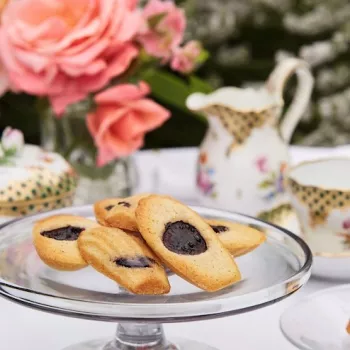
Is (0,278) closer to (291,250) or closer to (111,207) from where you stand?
(111,207)

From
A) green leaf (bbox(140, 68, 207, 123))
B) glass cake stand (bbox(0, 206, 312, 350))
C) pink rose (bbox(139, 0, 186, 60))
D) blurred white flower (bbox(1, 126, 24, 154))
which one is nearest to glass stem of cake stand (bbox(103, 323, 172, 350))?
glass cake stand (bbox(0, 206, 312, 350))

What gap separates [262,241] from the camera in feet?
2.38

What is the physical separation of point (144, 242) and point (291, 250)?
0.45 ft

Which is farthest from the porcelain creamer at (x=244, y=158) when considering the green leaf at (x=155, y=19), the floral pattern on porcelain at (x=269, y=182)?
the green leaf at (x=155, y=19)

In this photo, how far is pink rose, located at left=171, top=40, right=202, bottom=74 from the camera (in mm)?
1098

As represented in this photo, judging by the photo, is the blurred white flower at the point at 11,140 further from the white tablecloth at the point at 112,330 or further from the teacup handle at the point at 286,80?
the teacup handle at the point at 286,80

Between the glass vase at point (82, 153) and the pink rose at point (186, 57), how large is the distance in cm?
13

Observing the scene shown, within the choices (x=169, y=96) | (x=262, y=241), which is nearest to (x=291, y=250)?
(x=262, y=241)

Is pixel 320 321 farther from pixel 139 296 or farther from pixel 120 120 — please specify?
pixel 120 120

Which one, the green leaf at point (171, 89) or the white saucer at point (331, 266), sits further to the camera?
the green leaf at point (171, 89)

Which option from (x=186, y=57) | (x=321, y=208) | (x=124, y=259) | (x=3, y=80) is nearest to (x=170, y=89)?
(x=186, y=57)

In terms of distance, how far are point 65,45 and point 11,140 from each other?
0.13 m

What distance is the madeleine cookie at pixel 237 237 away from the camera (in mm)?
708

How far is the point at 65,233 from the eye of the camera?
2.38 feet
